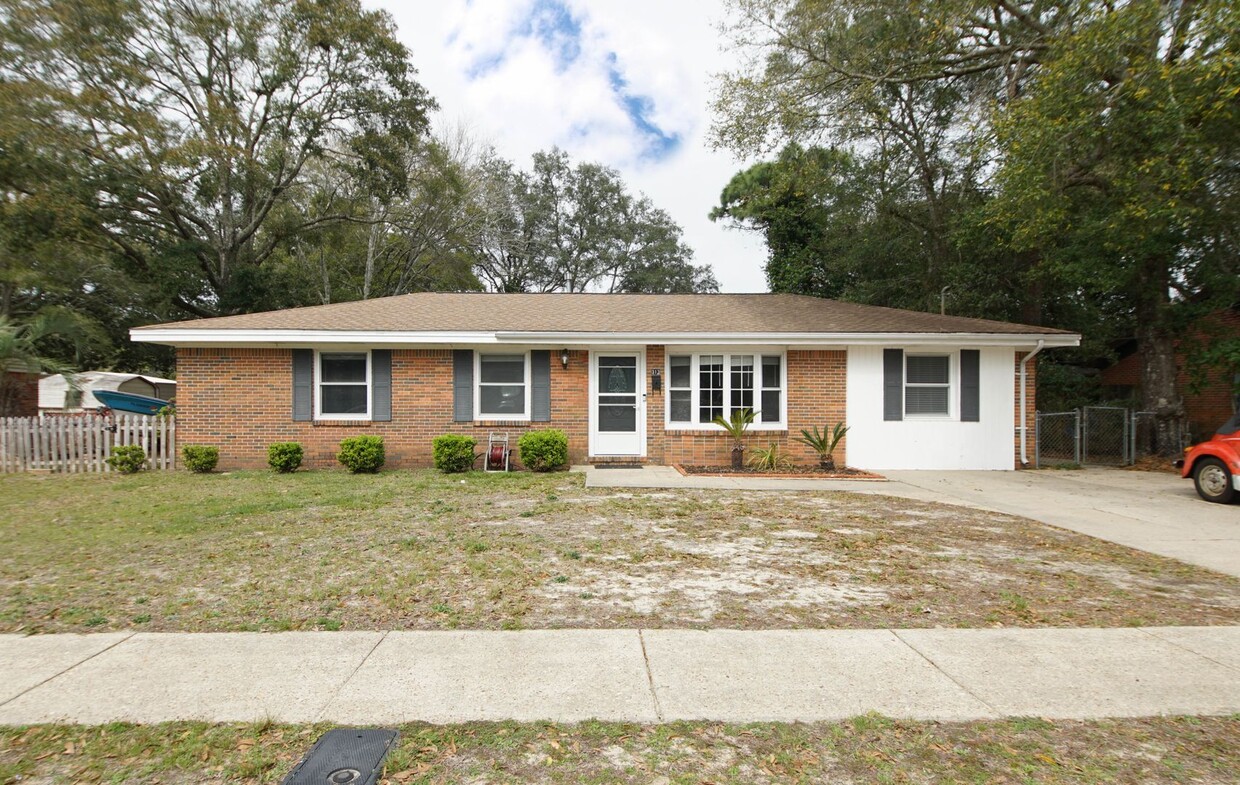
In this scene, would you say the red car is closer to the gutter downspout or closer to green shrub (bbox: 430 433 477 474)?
the gutter downspout

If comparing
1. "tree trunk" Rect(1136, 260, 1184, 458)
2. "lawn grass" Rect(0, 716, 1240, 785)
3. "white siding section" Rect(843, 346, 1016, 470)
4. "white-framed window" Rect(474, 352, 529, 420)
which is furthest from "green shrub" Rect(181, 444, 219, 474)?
"tree trunk" Rect(1136, 260, 1184, 458)

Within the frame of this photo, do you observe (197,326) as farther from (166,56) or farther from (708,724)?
(166,56)

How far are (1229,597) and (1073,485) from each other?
651 cm

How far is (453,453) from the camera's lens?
1162cm

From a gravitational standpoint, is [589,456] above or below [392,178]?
below

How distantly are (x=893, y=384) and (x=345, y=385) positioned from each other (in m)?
11.1

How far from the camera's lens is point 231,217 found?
22.8m

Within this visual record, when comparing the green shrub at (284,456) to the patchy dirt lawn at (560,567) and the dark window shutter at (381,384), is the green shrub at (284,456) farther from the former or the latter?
the patchy dirt lawn at (560,567)

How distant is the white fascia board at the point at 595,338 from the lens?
1170 centimetres

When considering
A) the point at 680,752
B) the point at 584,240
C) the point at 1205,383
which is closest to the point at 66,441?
the point at 680,752

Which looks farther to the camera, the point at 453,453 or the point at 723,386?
the point at 723,386

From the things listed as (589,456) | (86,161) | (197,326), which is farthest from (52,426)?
(86,161)

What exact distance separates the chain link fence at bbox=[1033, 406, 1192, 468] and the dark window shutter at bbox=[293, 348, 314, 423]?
1481 centimetres

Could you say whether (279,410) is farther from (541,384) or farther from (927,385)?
(927,385)
